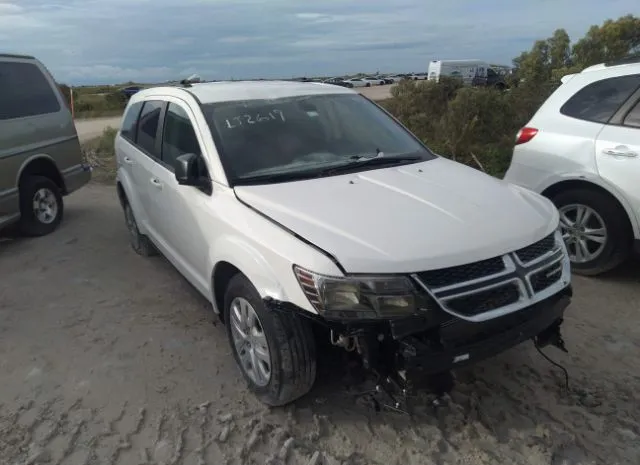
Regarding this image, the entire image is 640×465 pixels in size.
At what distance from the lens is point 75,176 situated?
7.30 metres

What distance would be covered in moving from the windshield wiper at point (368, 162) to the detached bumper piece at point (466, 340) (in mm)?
1390

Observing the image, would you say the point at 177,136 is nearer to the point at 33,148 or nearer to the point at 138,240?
the point at 138,240

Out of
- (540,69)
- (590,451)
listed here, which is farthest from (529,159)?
(540,69)

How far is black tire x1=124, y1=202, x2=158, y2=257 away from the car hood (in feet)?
8.03

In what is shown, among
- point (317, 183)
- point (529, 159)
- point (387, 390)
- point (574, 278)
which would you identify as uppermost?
point (317, 183)

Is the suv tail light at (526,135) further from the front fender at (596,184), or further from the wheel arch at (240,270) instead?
the wheel arch at (240,270)

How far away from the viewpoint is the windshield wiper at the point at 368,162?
371 centimetres

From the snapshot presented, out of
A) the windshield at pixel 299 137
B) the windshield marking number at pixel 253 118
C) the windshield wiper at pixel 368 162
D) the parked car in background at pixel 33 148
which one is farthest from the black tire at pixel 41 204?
the windshield wiper at pixel 368 162

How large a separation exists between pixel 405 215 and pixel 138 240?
138 inches

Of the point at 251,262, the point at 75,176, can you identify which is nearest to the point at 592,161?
the point at 251,262

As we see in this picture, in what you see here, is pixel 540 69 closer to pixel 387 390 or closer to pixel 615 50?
pixel 615 50

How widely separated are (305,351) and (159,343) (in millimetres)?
1536

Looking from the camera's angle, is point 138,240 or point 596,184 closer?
point 596,184

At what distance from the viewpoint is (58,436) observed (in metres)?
3.05
